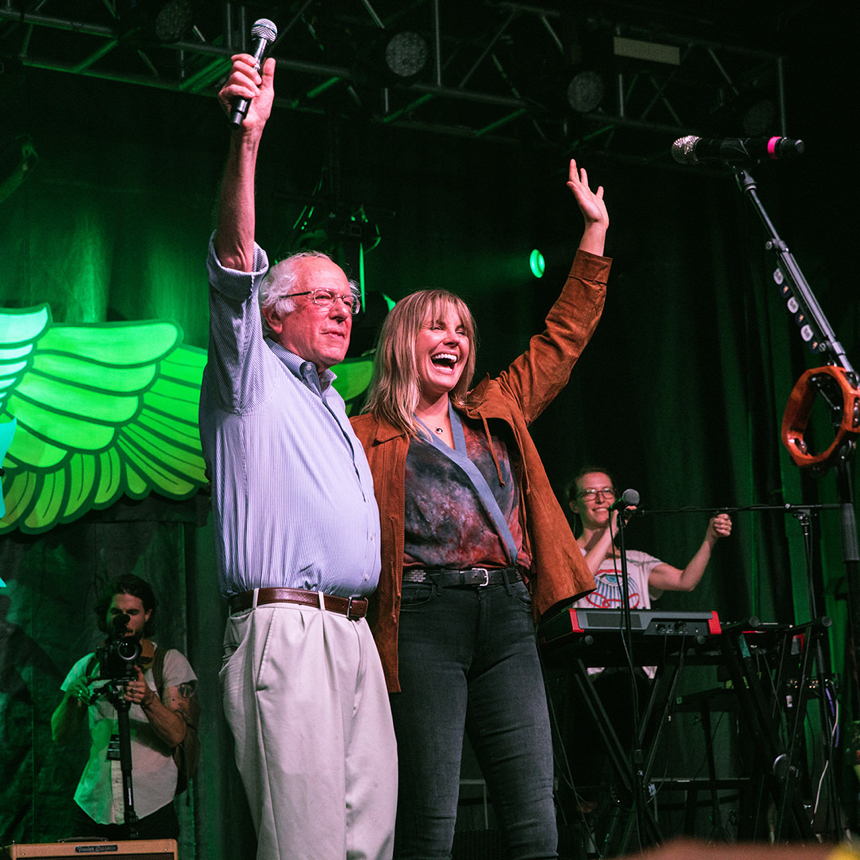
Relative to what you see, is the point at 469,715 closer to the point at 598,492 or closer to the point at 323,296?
the point at 323,296

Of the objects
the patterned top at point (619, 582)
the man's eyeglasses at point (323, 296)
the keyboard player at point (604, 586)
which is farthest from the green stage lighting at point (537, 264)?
the man's eyeglasses at point (323, 296)

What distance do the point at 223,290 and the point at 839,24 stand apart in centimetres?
490

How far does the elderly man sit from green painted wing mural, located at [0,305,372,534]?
2.83 metres

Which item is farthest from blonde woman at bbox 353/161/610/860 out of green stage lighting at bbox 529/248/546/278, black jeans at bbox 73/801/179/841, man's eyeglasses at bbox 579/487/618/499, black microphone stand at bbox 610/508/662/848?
green stage lighting at bbox 529/248/546/278

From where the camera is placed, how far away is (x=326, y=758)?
204cm

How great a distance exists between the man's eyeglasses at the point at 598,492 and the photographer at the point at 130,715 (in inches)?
78.8

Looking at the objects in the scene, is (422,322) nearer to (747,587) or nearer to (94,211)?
(94,211)

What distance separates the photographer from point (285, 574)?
2.12 metres

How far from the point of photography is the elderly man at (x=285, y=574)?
2.02 m

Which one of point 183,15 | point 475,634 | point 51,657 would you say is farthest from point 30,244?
point 475,634

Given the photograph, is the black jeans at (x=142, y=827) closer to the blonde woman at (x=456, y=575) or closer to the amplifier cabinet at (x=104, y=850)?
the amplifier cabinet at (x=104, y=850)

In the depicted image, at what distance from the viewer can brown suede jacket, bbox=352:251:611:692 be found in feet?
7.57

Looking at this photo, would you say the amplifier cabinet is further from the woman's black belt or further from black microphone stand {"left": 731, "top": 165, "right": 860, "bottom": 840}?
black microphone stand {"left": 731, "top": 165, "right": 860, "bottom": 840}

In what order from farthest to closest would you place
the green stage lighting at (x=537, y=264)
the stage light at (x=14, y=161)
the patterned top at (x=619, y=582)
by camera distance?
1. the green stage lighting at (x=537, y=264)
2. the patterned top at (x=619, y=582)
3. the stage light at (x=14, y=161)
